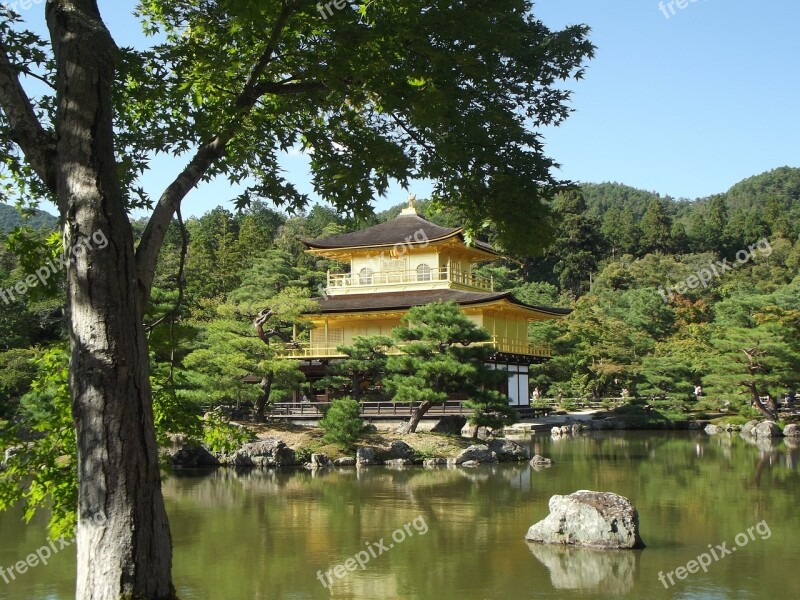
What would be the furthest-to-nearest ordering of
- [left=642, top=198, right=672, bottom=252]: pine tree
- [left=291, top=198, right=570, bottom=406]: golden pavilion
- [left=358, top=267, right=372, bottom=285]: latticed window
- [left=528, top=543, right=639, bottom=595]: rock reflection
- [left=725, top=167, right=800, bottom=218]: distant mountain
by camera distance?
1. [left=725, top=167, right=800, bottom=218]: distant mountain
2. [left=642, top=198, right=672, bottom=252]: pine tree
3. [left=358, top=267, right=372, bottom=285]: latticed window
4. [left=291, top=198, right=570, bottom=406]: golden pavilion
5. [left=528, top=543, right=639, bottom=595]: rock reflection

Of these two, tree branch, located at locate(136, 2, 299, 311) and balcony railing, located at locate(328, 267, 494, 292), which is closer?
tree branch, located at locate(136, 2, 299, 311)

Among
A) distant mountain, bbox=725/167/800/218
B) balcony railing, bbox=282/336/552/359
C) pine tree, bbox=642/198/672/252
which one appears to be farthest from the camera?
distant mountain, bbox=725/167/800/218

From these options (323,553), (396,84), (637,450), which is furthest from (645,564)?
(637,450)

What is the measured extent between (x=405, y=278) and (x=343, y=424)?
31.2 feet

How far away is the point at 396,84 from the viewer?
4.54 meters

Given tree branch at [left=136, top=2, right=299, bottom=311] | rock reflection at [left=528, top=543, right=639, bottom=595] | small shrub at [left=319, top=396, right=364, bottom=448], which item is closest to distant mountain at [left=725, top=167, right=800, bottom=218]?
small shrub at [left=319, top=396, right=364, bottom=448]

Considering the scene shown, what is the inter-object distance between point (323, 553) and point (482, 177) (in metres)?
5.43

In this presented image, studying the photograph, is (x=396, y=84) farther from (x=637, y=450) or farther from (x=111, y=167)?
(x=637, y=450)

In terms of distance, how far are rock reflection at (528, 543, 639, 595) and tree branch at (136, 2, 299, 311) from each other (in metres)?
5.02

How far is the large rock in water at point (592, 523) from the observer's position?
28.3ft

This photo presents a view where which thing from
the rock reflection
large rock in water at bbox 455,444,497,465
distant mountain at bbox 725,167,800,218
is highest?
distant mountain at bbox 725,167,800,218

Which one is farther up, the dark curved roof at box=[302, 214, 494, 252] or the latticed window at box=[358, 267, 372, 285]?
the dark curved roof at box=[302, 214, 494, 252]

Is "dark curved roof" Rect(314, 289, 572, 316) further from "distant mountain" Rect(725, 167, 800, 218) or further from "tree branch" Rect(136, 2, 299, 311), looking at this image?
"distant mountain" Rect(725, 167, 800, 218)

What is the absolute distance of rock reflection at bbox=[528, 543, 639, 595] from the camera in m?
7.34
